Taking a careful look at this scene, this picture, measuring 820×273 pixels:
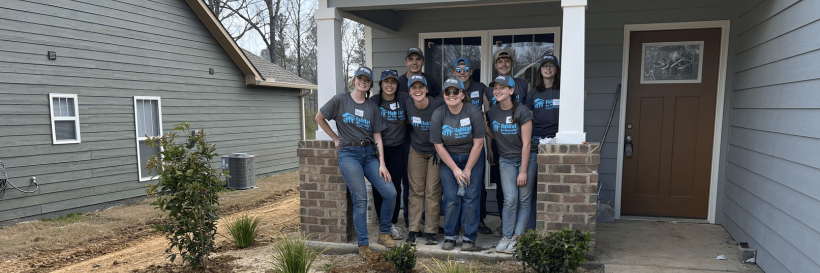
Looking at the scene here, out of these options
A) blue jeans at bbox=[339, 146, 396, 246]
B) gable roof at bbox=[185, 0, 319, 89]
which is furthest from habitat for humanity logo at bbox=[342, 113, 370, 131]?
gable roof at bbox=[185, 0, 319, 89]

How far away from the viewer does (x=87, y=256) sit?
4668 mm

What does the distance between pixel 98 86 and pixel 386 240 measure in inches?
225

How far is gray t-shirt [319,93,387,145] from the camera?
3.62m

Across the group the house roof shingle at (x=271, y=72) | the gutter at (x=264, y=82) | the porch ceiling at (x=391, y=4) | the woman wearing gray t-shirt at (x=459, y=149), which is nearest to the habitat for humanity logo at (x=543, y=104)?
the woman wearing gray t-shirt at (x=459, y=149)

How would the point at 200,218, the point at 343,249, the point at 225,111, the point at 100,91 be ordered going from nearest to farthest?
the point at 200,218 → the point at 343,249 → the point at 100,91 → the point at 225,111

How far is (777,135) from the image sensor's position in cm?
324

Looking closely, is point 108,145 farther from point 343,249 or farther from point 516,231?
point 516,231

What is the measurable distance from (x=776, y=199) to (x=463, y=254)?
2.22 m

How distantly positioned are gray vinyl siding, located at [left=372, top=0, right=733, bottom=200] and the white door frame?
4cm

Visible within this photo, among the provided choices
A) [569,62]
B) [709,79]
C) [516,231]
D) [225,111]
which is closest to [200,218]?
[516,231]

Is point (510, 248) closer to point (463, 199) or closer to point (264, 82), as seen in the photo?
point (463, 199)

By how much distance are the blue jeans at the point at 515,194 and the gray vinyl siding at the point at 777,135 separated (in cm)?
162

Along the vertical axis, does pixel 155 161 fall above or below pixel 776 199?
above

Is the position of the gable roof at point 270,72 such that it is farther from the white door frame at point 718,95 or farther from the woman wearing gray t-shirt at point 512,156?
the woman wearing gray t-shirt at point 512,156
